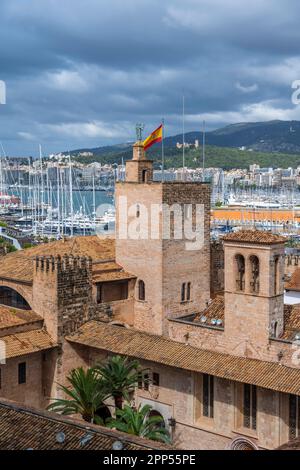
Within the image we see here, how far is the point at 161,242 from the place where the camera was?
32125 millimetres

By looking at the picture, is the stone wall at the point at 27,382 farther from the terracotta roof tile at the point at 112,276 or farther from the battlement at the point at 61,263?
the terracotta roof tile at the point at 112,276

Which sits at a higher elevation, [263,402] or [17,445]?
[17,445]

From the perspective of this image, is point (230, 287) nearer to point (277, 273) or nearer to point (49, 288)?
point (277, 273)

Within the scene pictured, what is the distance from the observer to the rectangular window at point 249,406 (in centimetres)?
2626

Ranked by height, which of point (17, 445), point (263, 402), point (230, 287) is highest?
point (230, 287)

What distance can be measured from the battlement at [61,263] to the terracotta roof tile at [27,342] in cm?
285

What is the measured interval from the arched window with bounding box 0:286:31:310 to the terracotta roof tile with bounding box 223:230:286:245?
10.7 metres

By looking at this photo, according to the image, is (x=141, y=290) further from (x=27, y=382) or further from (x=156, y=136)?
(x=156, y=136)

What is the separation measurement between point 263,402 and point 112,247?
13.6 m

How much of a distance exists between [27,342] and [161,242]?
7.88 metres

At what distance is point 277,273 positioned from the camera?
2744 cm
